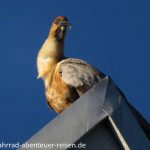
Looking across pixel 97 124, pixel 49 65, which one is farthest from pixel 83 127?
pixel 49 65

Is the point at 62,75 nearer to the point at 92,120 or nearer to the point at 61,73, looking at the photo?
the point at 61,73

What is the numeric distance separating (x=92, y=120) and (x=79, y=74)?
382 centimetres

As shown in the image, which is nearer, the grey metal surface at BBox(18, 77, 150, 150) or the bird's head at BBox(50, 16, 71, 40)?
the grey metal surface at BBox(18, 77, 150, 150)

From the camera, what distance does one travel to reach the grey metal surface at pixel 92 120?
18.5ft

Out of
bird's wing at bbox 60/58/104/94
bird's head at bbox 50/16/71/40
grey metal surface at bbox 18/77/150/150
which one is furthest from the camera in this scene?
bird's head at bbox 50/16/71/40

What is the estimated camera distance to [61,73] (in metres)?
9.58

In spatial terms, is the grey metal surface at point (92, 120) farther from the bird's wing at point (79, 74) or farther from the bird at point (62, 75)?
the bird's wing at point (79, 74)

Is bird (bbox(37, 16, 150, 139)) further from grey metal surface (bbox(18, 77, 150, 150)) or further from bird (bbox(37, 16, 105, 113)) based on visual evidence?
grey metal surface (bbox(18, 77, 150, 150))

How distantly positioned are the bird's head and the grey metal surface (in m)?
4.99

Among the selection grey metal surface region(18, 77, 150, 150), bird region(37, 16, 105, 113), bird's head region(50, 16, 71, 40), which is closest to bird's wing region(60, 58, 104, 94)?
bird region(37, 16, 105, 113)

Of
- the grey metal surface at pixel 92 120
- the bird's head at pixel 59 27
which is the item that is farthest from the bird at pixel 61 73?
the grey metal surface at pixel 92 120

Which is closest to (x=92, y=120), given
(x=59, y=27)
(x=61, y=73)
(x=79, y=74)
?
(x=79, y=74)

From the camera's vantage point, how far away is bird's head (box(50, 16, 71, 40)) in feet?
35.2

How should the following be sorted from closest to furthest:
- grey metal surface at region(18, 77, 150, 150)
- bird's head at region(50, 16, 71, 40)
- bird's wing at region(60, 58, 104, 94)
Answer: grey metal surface at region(18, 77, 150, 150), bird's wing at region(60, 58, 104, 94), bird's head at region(50, 16, 71, 40)
